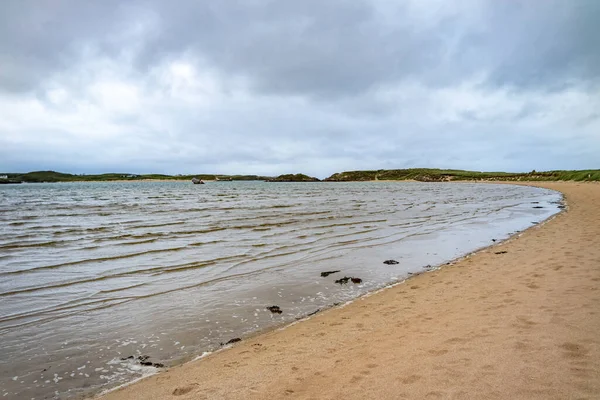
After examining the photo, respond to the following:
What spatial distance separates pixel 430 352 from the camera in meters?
5.16

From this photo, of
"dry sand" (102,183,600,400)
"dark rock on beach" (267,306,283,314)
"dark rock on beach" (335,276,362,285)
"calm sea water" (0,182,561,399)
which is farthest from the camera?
"dark rock on beach" (335,276,362,285)

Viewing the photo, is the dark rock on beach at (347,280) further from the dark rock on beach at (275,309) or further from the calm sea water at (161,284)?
the dark rock on beach at (275,309)

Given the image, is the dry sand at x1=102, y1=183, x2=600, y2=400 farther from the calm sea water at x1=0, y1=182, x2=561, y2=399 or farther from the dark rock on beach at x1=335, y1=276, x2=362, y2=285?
the dark rock on beach at x1=335, y1=276, x2=362, y2=285

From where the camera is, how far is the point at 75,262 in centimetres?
1335

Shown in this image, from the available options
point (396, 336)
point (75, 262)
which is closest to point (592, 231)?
point (396, 336)

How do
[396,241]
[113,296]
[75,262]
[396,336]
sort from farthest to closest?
[396,241], [75,262], [113,296], [396,336]

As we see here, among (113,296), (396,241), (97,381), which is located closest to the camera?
(97,381)

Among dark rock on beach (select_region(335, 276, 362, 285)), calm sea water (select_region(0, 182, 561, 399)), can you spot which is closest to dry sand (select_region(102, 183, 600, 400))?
calm sea water (select_region(0, 182, 561, 399))

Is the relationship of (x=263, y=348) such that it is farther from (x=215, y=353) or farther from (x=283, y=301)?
(x=283, y=301)

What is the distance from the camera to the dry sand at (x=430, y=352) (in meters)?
4.16

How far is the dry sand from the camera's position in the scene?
4156 millimetres

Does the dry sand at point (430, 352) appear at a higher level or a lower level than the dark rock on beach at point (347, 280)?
higher

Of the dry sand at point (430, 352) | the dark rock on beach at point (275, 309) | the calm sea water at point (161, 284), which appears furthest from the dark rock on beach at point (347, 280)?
the dark rock on beach at point (275, 309)

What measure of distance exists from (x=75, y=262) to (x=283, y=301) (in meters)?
9.45
